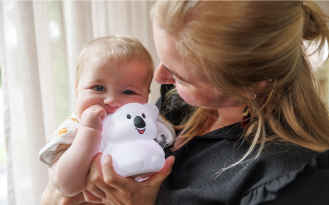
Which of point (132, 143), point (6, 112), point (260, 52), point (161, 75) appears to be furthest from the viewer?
point (6, 112)

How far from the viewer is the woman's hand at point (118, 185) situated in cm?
80

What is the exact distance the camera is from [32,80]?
4.07ft

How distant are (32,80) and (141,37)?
0.97 m

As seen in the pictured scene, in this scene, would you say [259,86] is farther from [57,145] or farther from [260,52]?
[57,145]

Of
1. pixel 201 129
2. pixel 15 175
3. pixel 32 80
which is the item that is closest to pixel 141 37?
pixel 32 80

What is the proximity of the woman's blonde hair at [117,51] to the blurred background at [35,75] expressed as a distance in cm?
34

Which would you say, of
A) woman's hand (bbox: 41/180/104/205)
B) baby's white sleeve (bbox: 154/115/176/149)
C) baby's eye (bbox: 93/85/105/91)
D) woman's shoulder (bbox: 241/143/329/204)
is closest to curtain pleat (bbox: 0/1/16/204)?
woman's hand (bbox: 41/180/104/205)

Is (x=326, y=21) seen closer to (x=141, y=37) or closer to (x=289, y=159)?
(x=289, y=159)

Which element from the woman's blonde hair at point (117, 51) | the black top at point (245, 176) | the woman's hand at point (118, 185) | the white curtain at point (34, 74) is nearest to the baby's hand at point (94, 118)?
the woman's hand at point (118, 185)

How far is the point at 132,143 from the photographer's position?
82 centimetres

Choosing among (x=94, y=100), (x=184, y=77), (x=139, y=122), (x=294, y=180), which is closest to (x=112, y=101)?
(x=94, y=100)

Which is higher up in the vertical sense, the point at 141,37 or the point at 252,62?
the point at 252,62

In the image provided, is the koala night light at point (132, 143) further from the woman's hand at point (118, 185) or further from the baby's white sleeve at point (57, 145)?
the baby's white sleeve at point (57, 145)

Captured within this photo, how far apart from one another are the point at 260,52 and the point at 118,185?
60cm
